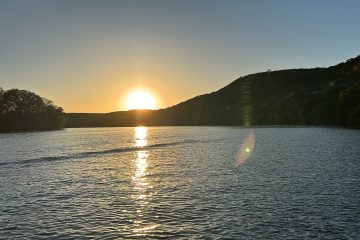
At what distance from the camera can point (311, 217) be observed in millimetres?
30797

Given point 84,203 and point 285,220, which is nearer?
point 285,220

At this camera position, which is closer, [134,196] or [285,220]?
[285,220]

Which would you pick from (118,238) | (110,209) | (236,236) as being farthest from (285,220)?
(110,209)

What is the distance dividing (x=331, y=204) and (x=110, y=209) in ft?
63.7

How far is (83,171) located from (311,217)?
38.8m

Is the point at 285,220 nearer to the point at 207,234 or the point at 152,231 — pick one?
the point at 207,234

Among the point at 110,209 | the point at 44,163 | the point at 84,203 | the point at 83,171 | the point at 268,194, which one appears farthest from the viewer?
the point at 44,163

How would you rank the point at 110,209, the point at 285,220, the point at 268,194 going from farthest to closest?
1. the point at 268,194
2. the point at 110,209
3. the point at 285,220

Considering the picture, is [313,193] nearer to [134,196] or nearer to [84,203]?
[134,196]

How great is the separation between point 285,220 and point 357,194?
13.1 meters

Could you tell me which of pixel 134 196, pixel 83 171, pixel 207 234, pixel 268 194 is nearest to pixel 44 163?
pixel 83 171

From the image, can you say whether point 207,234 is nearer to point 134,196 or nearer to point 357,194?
point 134,196

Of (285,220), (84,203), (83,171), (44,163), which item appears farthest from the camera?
(44,163)

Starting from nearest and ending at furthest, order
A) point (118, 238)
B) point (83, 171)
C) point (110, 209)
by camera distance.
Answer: point (118, 238)
point (110, 209)
point (83, 171)
